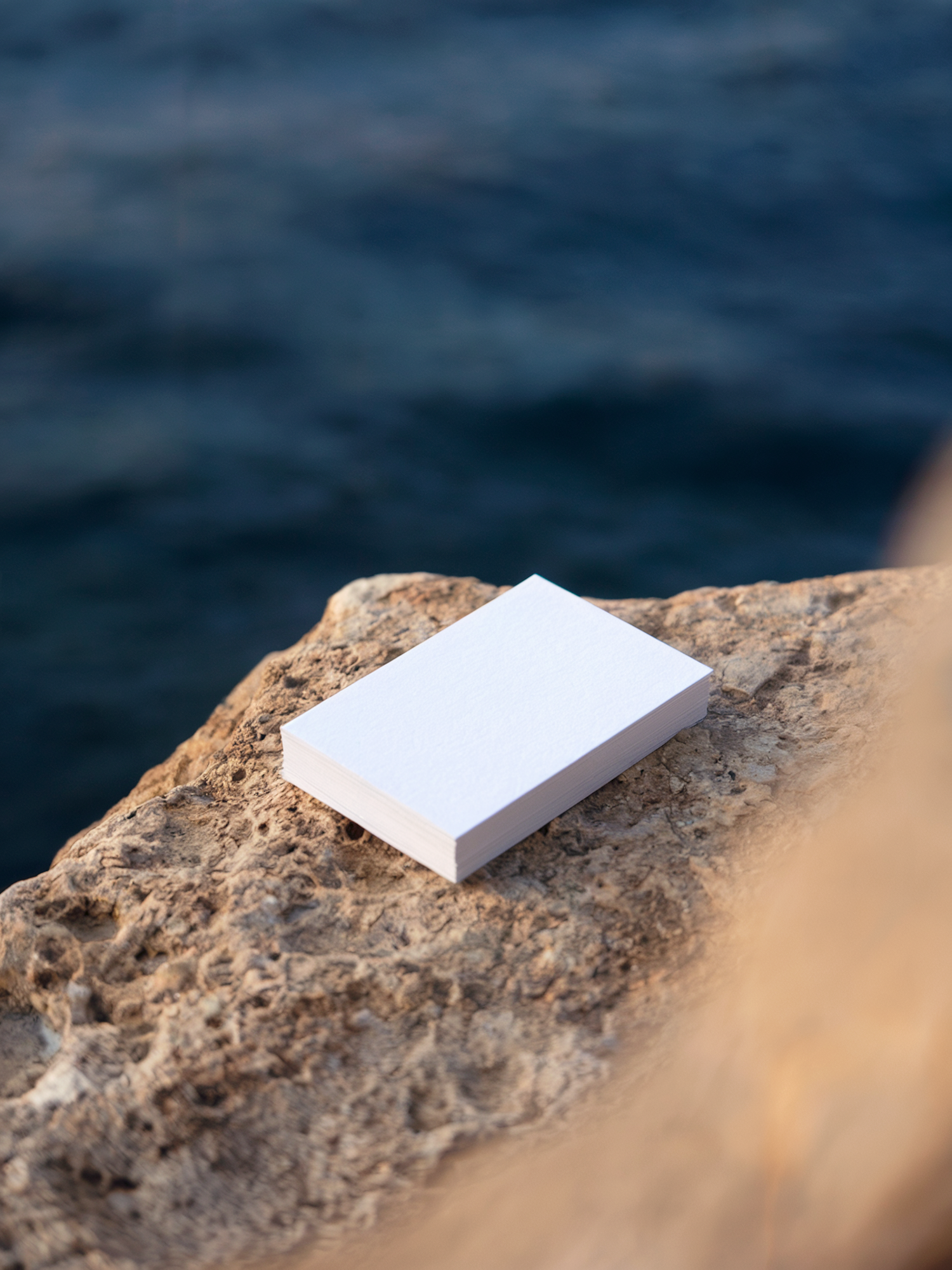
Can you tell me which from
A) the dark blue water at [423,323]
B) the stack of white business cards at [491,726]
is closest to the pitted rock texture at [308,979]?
the stack of white business cards at [491,726]

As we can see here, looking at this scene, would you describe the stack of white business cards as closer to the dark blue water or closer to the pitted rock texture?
the pitted rock texture

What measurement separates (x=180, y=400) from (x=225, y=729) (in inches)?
64.6

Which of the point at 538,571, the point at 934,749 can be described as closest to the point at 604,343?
the point at 538,571

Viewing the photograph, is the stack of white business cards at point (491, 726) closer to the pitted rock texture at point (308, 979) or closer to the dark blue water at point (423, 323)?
the pitted rock texture at point (308, 979)

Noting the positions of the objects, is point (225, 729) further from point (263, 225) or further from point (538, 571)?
point (263, 225)

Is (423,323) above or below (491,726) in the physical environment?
below

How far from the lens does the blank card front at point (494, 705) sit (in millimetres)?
1168

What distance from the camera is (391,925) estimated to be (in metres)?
1.12

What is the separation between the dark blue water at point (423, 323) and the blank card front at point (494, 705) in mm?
1394

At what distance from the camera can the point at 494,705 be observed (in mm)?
1258

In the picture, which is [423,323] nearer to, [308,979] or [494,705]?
[494,705]

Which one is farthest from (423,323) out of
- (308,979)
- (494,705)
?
(308,979)

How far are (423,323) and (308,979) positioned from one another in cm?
231

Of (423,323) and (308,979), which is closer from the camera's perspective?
(308,979)
